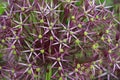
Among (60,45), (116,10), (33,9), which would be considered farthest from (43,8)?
(116,10)

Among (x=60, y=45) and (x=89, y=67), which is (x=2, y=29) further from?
(x=89, y=67)

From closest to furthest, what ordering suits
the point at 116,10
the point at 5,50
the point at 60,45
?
1. the point at 60,45
2. the point at 5,50
3. the point at 116,10

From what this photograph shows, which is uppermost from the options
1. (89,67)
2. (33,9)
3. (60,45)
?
(33,9)

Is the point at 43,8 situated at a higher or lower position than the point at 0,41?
higher

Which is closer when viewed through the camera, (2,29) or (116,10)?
(2,29)

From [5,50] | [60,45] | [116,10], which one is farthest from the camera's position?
[116,10]

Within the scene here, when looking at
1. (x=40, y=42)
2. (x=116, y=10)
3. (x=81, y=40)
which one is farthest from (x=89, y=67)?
(x=116, y=10)
